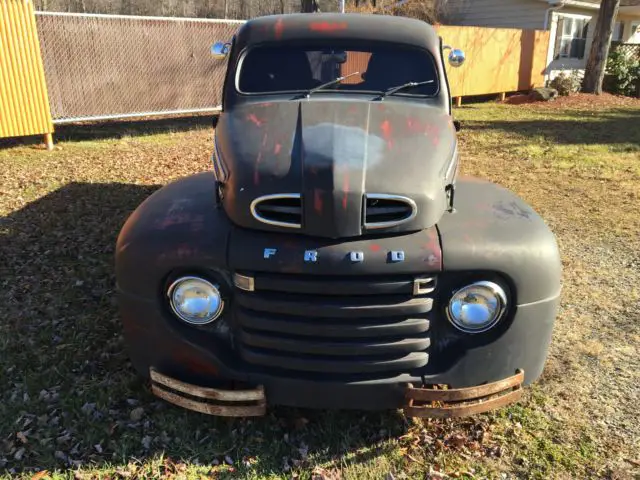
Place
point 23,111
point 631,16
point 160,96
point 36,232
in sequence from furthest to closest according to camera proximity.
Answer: point 631,16 → point 160,96 → point 23,111 → point 36,232

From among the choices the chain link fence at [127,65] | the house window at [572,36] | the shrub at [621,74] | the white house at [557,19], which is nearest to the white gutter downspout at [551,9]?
the white house at [557,19]

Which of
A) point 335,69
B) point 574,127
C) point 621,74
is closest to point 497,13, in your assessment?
point 621,74

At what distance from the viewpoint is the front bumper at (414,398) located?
8.27ft

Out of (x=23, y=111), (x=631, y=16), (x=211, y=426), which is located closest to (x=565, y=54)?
(x=631, y=16)

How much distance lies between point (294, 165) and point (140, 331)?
3.81ft

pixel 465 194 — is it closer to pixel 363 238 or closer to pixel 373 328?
pixel 363 238

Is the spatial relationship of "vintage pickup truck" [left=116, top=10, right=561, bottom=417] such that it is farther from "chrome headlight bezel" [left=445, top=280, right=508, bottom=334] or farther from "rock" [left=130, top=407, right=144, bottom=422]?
"rock" [left=130, top=407, right=144, bottom=422]

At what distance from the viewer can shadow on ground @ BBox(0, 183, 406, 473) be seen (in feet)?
9.41

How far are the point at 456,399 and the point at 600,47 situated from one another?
1967cm

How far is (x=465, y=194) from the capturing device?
3.26m

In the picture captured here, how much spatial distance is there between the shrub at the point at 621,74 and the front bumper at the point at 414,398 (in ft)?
70.8

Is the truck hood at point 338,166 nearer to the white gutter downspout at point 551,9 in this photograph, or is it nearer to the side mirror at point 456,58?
the side mirror at point 456,58

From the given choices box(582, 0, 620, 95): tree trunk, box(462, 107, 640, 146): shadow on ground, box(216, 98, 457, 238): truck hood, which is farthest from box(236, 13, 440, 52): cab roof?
box(582, 0, 620, 95): tree trunk

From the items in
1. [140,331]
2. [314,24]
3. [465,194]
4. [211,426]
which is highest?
[314,24]
